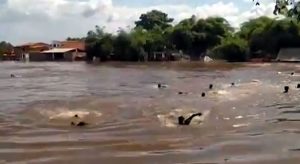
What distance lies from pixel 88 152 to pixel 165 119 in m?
6.51

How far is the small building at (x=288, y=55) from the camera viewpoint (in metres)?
81.5

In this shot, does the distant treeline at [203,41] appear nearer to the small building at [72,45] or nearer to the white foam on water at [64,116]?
the small building at [72,45]

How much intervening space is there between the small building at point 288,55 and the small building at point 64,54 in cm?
4131

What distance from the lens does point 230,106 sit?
73.2 ft

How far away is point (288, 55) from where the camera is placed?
273ft

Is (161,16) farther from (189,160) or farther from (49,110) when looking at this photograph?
(189,160)

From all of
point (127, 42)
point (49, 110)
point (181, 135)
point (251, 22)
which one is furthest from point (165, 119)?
point (251, 22)

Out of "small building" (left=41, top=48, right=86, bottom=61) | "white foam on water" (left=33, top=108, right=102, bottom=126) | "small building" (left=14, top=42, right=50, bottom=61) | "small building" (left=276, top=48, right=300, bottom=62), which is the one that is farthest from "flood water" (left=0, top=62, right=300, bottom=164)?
"small building" (left=14, top=42, right=50, bottom=61)

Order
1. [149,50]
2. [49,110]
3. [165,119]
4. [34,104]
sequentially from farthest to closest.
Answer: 1. [149,50]
2. [34,104]
3. [49,110]
4. [165,119]

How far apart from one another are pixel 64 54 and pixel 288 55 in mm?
48580

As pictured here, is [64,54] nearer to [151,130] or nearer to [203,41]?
[203,41]

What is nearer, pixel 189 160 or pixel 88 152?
pixel 189 160

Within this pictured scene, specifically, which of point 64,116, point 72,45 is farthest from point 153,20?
point 64,116

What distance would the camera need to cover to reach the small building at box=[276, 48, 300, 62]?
81500 millimetres
